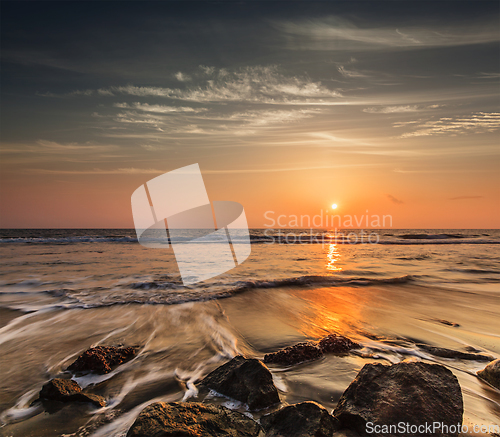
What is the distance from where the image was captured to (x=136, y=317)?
15.8 feet

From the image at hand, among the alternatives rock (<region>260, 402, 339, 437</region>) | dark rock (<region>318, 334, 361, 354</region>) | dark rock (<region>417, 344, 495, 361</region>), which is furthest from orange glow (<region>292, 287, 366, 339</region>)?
rock (<region>260, 402, 339, 437</region>)

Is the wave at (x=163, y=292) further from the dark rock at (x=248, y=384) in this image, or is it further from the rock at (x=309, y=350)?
the dark rock at (x=248, y=384)

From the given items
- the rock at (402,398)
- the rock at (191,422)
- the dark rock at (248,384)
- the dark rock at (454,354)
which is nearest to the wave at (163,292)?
the dark rock at (248,384)

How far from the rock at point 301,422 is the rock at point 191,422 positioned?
0.48 ft

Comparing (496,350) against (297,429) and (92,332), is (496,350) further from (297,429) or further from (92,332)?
(92,332)

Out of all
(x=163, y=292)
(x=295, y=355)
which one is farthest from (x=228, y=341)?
(x=163, y=292)

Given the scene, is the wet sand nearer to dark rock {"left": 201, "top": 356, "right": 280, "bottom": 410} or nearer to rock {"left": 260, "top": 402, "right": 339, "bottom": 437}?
dark rock {"left": 201, "top": 356, "right": 280, "bottom": 410}

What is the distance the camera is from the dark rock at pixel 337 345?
324 cm

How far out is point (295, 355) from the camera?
306 cm

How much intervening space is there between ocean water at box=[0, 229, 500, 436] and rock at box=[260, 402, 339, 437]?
39 cm

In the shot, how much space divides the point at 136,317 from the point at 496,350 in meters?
5.25

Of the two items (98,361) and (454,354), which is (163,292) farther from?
(454,354)

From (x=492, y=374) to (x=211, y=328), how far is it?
3391 mm

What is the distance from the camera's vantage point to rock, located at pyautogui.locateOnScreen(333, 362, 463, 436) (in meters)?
1.82
